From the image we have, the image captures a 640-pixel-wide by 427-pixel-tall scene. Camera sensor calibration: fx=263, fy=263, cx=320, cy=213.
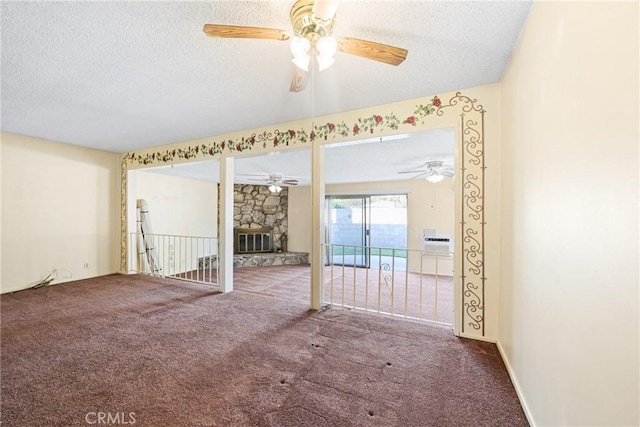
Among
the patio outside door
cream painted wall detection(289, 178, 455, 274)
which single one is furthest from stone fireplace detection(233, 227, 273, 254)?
cream painted wall detection(289, 178, 455, 274)

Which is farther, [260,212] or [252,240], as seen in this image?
[260,212]

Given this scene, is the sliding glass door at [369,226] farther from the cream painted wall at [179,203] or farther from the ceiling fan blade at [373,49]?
the ceiling fan blade at [373,49]

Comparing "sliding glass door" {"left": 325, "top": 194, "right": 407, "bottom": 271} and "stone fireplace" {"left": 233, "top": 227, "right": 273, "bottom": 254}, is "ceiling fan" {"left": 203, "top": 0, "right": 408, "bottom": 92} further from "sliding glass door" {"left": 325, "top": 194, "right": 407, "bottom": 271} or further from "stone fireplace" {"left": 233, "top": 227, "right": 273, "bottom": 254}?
"stone fireplace" {"left": 233, "top": 227, "right": 273, "bottom": 254}

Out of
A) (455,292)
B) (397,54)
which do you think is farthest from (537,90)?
(455,292)

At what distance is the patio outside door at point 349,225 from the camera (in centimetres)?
694

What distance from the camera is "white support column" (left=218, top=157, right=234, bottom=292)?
148 inches

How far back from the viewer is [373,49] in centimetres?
140

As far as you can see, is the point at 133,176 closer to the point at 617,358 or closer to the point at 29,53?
the point at 29,53

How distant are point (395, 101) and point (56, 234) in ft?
16.9

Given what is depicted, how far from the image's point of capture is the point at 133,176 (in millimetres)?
4727

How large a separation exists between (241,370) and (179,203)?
5.32 m

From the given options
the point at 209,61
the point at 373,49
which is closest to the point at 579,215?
the point at 373,49

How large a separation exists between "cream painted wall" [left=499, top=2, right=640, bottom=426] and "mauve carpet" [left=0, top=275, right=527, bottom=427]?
0.49m

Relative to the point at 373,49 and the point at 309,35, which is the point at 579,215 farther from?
the point at 309,35
